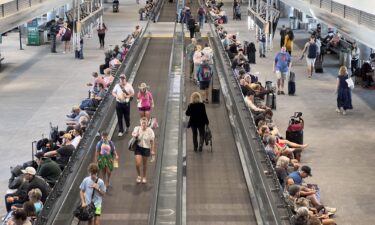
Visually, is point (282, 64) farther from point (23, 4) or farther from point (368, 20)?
point (23, 4)

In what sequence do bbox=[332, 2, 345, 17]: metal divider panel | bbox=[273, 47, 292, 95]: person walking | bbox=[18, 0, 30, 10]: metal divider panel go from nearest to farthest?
bbox=[273, 47, 292, 95]: person walking, bbox=[332, 2, 345, 17]: metal divider panel, bbox=[18, 0, 30, 10]: metal divider panel

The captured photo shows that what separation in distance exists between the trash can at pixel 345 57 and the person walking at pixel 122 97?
726 inches

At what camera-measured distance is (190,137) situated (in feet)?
62.5

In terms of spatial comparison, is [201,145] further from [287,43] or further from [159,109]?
[287,43]

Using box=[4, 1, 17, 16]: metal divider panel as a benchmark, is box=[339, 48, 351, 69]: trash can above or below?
below

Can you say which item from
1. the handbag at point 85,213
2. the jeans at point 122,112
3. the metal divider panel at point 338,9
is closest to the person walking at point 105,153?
the handbag at point 85,213

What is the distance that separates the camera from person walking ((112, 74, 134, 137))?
59.7 ft

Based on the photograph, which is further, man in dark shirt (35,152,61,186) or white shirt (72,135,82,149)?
white shirt (72,135,82,149)

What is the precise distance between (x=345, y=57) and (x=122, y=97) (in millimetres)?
19415

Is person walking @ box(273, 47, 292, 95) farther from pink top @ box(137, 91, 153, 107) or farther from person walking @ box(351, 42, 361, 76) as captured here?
pink top @ box(137, 91, 153, 107)

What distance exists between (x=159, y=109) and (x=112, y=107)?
2106 mm

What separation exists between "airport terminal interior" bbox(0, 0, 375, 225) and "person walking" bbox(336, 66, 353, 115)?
42 mm

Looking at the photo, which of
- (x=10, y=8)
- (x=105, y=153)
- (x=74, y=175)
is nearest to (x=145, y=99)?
(x=105, y=153)

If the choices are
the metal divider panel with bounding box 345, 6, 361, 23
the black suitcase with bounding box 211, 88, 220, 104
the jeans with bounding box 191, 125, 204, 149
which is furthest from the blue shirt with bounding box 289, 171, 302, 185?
the metal divider panel with bounding box 345, 6, 361, 23
